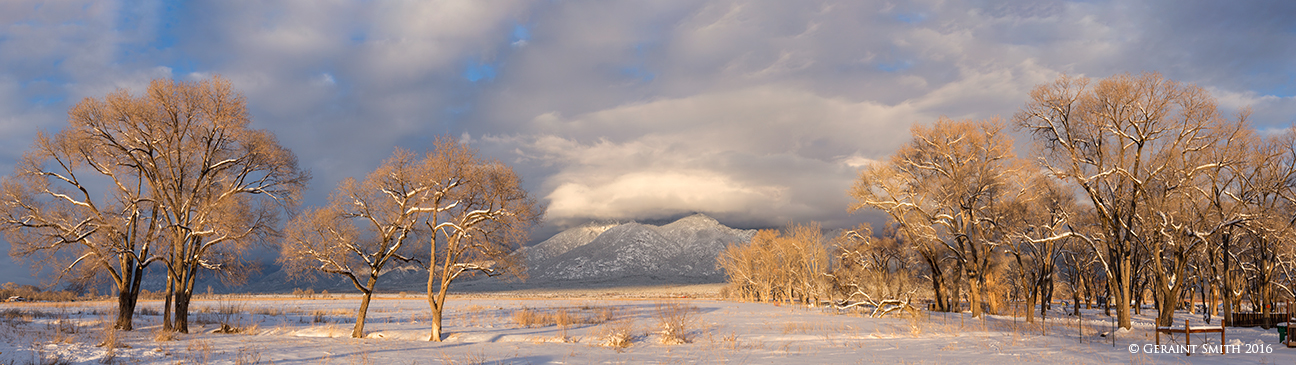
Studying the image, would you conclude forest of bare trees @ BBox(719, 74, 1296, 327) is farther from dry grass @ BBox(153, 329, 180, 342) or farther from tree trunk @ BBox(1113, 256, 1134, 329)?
dry grass @ BBox(153, 329, 180, 342)

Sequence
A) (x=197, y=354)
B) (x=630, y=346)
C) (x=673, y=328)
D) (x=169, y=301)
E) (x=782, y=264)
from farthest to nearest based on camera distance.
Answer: (x=782, y=264), (x=169, y=301), (x=673, y=328), (x=630, y=346), (x=197, y=354)

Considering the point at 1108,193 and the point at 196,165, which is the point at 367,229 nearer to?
the point at 196,165

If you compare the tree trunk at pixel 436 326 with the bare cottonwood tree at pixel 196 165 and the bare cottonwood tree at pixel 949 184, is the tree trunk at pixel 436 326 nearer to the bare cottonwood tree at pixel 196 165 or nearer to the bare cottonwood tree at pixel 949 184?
the bare cottonwood tree at pixel 196 165

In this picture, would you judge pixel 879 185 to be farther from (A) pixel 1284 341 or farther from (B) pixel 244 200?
(B) pixel 244 200

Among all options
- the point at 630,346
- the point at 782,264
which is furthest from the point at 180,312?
the point at 782,264

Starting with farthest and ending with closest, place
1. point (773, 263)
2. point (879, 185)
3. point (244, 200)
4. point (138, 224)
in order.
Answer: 1. point (773, 263)
2. point (879, 185)
3. point (244, 200)
4. point (138, 224)

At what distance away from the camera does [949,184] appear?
31.4 metres

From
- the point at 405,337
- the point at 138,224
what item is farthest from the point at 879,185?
the point at 138,224

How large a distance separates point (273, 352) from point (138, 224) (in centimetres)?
1254

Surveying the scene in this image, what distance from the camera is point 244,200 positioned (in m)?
27.2

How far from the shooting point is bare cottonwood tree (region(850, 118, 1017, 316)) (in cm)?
3064

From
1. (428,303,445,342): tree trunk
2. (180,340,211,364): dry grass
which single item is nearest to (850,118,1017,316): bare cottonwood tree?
(428,303,445,342): tree trunk

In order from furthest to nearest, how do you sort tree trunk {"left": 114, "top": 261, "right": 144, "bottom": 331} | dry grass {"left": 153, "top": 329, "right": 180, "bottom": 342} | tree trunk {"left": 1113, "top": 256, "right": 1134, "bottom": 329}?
1. tree trunk {"left": 1113, "top": 256, "right": 1134, "bottom": 329}
2. tree trunk {"left": 114, "top": 261, "right": 144, "bottom": 331}
3. dry grass {"left": 153, "top": 329, "right": 180, "bottom": 342}

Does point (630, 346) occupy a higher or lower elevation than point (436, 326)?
lower
